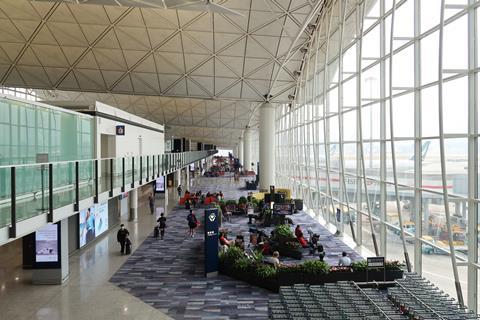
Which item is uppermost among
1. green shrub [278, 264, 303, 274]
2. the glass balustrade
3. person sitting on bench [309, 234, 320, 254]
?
the glass balustrade

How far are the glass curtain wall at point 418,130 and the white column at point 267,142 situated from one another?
11.5m

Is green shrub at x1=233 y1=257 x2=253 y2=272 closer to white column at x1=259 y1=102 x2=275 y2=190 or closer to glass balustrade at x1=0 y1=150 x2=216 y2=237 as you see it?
glass balustrade at x1=0 y1=150 x2=216 y2=237

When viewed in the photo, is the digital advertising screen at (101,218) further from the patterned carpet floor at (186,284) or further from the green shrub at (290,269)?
the green shrub at (290,269)

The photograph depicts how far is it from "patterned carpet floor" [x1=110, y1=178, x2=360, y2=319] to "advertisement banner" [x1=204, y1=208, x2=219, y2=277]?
424mm

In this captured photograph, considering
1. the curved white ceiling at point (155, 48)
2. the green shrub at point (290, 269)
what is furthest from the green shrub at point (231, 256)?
the curved white ceiling at point (155, 48)

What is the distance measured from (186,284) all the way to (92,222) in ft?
28.8

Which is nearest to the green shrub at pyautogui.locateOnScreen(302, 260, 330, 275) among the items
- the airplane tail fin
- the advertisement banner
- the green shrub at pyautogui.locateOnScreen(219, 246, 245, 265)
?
the green shrub at pyautogui.locateOnScreen(219, 246, 245, 265)

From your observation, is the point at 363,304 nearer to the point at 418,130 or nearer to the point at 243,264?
the point at 243,264

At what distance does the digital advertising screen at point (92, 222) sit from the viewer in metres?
21.8

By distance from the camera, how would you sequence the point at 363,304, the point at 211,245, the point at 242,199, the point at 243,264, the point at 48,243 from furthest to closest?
the point at 242,199 → the point at 211,245 → the point at 243,264 → the point at 48,243 → the point at 363,304

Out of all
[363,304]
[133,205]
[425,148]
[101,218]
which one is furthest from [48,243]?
[425,148]

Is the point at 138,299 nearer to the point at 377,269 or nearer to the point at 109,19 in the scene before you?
the point at 377,269

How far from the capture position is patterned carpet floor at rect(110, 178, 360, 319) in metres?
14.3

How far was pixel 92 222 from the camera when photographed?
23375 millimetres
